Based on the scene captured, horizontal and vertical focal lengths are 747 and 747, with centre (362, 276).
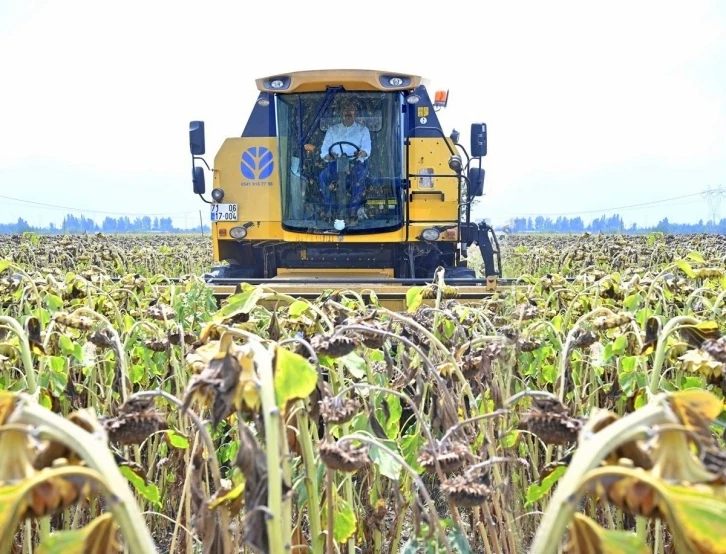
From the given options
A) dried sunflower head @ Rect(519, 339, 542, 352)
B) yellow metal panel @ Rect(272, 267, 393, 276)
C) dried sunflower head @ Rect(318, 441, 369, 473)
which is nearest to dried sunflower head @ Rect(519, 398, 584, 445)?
dried sunflower head @ Rect(318, 441, 369, 473)

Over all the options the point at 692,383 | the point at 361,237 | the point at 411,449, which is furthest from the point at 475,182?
the point at 411,449

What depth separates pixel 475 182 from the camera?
7.80 m

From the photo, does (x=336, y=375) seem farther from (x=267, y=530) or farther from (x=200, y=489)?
(x=267, y=530)

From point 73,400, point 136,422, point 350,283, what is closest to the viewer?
point 136,422

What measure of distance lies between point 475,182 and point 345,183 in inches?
53.9

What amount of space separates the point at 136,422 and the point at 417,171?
6990 millimetres

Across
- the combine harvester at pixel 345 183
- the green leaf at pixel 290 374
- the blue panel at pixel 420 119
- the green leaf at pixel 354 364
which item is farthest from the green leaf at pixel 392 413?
the blue panel at pixel 420 119

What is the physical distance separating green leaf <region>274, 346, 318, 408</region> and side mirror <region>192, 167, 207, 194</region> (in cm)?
712

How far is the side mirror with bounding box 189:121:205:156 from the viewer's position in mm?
7492

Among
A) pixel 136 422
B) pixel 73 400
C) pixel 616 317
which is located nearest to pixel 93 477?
pixel 136 422

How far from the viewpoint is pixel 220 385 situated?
89 centimetres

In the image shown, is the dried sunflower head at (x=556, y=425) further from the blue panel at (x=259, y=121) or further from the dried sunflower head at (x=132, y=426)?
the blue panel at (x=259, y=121)

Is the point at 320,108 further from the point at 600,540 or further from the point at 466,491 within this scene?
the point at 600,540

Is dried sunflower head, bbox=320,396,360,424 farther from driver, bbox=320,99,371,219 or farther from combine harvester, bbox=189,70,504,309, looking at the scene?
driver, bbox=320,99,371,219
